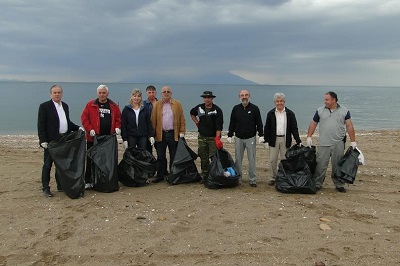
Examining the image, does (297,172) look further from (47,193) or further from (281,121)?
(47,193)

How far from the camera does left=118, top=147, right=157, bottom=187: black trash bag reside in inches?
239

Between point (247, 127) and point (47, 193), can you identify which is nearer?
point (47, 193)

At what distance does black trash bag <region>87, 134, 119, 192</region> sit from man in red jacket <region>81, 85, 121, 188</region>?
0.13 meters

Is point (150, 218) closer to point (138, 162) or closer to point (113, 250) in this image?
point (113, 250)

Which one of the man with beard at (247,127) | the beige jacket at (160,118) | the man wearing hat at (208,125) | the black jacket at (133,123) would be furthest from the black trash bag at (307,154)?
the black jacket at (133,123)

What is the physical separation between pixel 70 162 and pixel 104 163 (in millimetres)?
548

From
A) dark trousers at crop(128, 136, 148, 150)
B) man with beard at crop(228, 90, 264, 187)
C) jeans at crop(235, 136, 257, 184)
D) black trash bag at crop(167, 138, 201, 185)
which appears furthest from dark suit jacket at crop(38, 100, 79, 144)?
jeans at crop(235, 136, 257, 184)

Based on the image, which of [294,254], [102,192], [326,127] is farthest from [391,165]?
[102,192]

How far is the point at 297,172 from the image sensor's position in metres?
5.92

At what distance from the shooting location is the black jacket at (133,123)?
243 inches

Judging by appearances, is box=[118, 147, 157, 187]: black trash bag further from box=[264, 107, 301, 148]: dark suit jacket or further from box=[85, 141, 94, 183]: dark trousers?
box=[264, 107, 301, 148]: dark suit jacket

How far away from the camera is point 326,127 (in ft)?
19.2

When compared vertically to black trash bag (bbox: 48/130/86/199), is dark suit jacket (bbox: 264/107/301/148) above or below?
above

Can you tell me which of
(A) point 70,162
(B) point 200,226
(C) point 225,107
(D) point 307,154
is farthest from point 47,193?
(C) point 225,107
